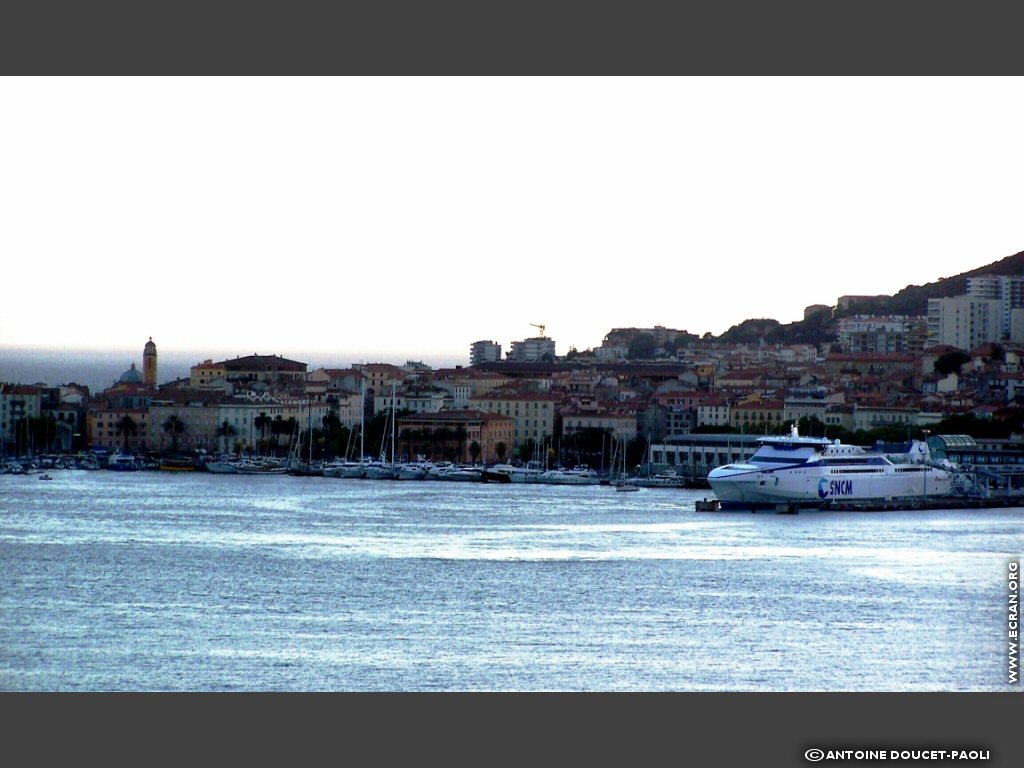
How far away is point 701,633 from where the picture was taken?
10.1 meters

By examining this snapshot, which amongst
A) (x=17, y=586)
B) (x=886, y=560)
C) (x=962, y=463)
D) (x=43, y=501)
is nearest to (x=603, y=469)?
(x=962, y=463)

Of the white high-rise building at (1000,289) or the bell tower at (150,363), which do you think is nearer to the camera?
the bell tower at (150,363)

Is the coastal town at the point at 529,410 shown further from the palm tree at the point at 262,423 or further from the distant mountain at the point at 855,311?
the distant mountain at the point at 855,311

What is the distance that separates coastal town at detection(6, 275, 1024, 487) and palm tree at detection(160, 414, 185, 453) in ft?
0.08

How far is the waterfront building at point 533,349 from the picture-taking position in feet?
157

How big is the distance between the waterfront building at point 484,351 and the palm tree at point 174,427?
17.9m

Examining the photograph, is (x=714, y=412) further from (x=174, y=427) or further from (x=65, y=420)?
(x=65, y=420)

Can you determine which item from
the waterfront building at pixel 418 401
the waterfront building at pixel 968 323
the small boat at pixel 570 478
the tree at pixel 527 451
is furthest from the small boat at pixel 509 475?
the waterfront building at pixel 968 323

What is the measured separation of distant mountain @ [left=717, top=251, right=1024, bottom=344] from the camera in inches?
1970

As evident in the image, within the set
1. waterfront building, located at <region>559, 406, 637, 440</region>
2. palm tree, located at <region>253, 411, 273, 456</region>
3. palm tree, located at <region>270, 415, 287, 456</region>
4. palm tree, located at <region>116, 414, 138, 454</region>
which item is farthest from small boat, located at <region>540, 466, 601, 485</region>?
palm tree, located at <region>116, 414, 138, 454</region>

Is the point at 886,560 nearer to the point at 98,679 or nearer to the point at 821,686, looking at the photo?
the point at 821,686

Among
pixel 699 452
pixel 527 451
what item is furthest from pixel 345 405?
pixel 699 452

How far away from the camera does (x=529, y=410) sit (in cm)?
3184

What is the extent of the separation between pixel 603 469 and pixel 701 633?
17.9m
